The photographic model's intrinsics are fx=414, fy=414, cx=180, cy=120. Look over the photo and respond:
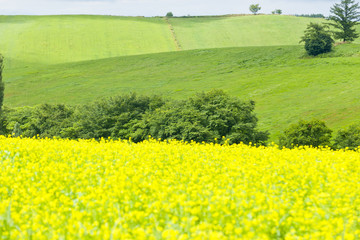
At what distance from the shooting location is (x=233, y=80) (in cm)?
6397

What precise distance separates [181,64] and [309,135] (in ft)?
178

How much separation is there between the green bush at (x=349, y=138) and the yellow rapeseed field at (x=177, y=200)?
45.9 feet

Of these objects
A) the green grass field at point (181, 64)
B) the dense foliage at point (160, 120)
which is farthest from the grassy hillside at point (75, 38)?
the dense foliage at point (160, 120)

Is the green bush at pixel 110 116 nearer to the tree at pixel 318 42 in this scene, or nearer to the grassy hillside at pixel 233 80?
the grassy hillside at pixel 233 80

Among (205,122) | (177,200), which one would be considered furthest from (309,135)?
(177,200)

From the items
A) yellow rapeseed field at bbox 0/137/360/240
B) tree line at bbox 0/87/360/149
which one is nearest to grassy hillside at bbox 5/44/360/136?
tree line at bbox 0/87/360/149

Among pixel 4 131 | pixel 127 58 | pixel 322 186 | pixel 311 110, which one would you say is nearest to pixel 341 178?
pixel 322 186

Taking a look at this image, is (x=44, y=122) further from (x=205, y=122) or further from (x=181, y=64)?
(x=181, y=64)

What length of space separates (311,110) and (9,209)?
39.7 metres

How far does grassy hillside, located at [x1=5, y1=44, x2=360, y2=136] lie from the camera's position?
44.6 metres

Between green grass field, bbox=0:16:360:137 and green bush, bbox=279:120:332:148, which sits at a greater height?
green grass field, bbox=0:16:360:137

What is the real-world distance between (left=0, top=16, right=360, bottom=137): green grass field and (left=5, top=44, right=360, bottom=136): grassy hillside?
0.15m

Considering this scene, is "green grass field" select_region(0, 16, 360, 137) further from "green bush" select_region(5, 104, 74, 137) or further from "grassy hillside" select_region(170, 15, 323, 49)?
"green bush" select_region(5, 104, 74, 137)

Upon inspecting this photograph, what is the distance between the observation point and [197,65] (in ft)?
254
